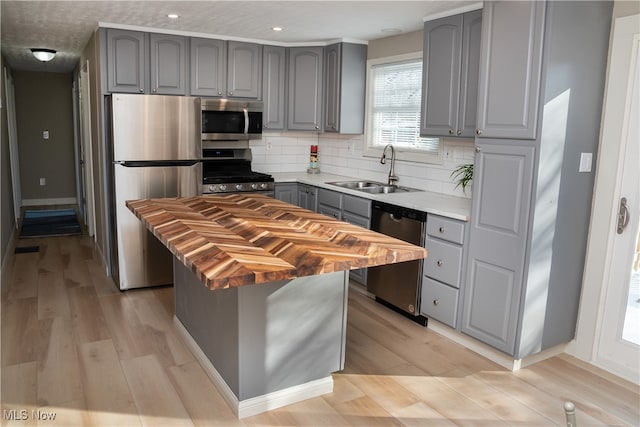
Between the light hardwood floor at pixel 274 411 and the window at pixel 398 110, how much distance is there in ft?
4.87

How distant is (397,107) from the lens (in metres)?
4.73

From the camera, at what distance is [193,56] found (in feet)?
15.6

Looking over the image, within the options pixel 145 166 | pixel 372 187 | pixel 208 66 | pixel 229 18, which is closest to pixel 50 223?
pixel 145 166

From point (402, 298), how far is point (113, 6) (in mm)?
3007

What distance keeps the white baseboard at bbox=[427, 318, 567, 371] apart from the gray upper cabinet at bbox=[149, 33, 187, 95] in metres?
3.07

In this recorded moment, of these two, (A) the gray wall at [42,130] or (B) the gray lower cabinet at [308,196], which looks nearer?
(B) the gray lower cabinet at [308,196]

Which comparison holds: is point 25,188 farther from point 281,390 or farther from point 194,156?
point 281,390

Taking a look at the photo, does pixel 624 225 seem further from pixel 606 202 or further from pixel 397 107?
pixel 397 107

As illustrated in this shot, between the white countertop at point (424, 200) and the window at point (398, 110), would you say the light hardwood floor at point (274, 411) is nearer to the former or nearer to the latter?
the white countertop at point (424, 200)

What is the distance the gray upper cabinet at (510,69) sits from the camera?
2812mm

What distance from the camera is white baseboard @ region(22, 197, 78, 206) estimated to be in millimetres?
8398

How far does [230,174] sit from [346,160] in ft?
4.13

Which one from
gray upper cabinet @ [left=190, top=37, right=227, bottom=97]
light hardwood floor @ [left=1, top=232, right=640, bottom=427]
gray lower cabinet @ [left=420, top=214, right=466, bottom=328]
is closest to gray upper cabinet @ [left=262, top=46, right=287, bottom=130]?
gray upper cabinet @ [left=190, top=37, right=227, bottom=97]

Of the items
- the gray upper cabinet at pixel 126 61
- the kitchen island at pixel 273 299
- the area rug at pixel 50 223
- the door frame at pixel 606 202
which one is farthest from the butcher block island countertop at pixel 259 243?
the area rug at pixel 50 223
